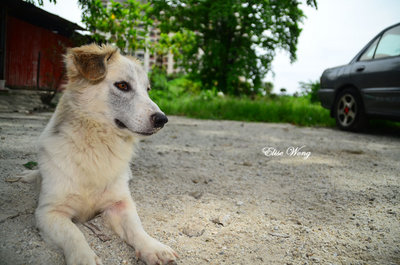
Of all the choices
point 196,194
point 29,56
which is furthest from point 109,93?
point 29,56

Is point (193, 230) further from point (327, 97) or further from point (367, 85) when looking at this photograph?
point (327, 97)

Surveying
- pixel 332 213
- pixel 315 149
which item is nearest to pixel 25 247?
pixel 332 213

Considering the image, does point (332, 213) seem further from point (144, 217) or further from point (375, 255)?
point (144, 217)

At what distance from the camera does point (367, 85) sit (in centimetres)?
650

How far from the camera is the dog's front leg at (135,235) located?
1.79 metres

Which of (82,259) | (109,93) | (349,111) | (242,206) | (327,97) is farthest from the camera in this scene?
(327,97)

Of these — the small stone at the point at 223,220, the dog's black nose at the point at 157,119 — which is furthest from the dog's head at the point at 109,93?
the small stone at the point at 223,220

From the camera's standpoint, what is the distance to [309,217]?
250 centimetres

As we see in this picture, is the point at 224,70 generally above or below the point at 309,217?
above

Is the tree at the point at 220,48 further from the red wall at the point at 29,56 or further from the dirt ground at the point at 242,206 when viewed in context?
the dirt ground at the point at 242,206

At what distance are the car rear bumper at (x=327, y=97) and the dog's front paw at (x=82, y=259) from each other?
7.30 m

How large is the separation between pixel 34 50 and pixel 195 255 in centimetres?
926

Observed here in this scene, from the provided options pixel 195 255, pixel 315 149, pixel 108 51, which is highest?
pixel 108 51

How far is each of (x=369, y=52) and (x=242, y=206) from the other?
19.5 feet
